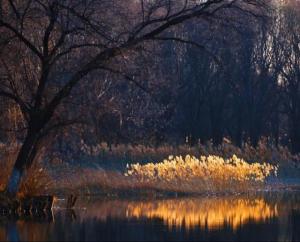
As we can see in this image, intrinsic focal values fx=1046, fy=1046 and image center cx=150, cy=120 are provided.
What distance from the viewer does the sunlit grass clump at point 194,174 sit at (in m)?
40.2

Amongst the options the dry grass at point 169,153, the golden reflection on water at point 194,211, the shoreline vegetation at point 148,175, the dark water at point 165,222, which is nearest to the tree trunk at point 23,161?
the dark water at point 165,222

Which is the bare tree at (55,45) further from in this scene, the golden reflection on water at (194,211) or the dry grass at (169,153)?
the dry grass at (169,153)

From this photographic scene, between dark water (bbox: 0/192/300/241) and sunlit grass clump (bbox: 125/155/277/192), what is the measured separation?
2.90 metres

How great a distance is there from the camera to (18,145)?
36.3m

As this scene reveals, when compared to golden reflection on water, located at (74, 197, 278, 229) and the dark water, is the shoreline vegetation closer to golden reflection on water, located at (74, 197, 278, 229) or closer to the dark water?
the dark water

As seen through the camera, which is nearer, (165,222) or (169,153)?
(165,222)

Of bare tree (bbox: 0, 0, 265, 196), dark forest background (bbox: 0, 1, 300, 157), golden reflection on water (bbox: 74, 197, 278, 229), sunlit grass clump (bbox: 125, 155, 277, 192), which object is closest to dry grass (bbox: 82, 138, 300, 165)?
sunlit grass clump (bbox: 125, 155, 277, 192)

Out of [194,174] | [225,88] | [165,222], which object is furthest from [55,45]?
[225,88]

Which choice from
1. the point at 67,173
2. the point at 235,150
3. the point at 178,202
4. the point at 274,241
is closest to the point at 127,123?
the point at 235,150

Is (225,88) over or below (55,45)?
over

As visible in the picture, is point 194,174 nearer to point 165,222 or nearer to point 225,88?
point 165,222

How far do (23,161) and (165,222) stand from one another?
15.7 ft

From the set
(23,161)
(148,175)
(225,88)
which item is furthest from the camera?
(225,88)

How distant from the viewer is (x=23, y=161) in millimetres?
30109
